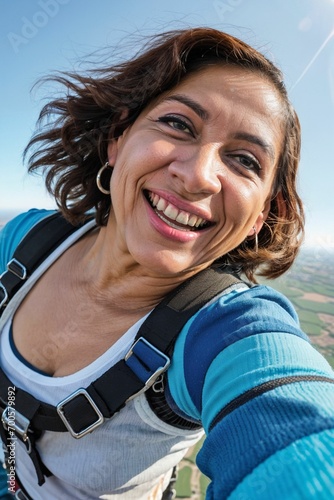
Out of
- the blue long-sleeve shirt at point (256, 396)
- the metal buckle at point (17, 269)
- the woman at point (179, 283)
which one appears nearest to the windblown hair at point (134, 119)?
the woman at point (179, 283)

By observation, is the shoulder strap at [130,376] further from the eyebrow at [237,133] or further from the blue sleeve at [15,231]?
the blue sleeve at [15,231]

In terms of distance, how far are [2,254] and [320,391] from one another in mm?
1480

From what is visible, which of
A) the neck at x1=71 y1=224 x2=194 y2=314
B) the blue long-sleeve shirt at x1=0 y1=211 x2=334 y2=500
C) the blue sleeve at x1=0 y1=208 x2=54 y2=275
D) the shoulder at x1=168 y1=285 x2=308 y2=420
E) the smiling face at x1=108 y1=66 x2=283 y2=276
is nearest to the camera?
the blue long-sleeve shirt at x1=0 y1=211 x2=334 y2=500

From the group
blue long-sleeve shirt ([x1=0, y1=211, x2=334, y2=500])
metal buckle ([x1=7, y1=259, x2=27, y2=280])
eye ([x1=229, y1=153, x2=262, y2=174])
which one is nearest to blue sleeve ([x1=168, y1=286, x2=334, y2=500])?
blue long-sleeve shirt ([x1=0, y1=211, x2=334, y2=500])

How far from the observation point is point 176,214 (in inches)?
40.3

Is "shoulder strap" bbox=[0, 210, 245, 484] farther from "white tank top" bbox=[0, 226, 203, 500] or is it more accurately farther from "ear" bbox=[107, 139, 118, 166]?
"ear" bbox=[107, 139, 118, 166]

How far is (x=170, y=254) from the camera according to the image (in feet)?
3.40

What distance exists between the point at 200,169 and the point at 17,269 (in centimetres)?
88

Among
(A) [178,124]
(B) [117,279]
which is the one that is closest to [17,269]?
(B) [117,279]

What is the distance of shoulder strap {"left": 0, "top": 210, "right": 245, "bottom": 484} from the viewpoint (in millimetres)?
891

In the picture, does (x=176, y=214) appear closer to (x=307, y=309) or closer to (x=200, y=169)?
(x=200, y=169)

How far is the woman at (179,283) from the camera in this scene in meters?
0.58

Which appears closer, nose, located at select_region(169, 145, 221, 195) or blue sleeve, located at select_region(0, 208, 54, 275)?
nose, located at select_region(169, 145, 221, 195)

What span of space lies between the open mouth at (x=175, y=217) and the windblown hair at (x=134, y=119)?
1.27 ft
